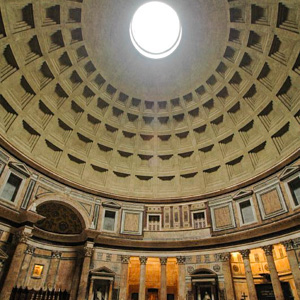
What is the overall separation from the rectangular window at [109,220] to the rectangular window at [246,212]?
1196cm

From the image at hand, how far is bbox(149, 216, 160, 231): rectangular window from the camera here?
72.2 feet

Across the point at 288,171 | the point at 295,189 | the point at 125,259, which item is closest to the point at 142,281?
the point at 125,259

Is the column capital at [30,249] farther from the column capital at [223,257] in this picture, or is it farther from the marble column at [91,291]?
the column capital at [223,257]

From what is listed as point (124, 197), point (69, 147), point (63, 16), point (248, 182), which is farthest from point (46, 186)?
point (248, 182)

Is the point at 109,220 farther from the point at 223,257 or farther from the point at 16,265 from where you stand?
the point at 223,257

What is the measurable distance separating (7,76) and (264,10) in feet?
64.5

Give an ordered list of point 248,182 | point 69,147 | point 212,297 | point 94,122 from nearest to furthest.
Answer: point 212,297 → point 248,182 → point 69,147 → point 94,122

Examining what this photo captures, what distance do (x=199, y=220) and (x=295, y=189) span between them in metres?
8.71

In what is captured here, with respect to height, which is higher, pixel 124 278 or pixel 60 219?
pixel 60 219

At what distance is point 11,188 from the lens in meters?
16.7

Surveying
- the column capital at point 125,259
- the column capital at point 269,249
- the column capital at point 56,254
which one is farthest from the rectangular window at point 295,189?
the column capital at point 56,254

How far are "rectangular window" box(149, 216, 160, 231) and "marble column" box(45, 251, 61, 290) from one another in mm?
8638

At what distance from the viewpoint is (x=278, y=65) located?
17.5m

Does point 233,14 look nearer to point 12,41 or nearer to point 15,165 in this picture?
point 12,41
